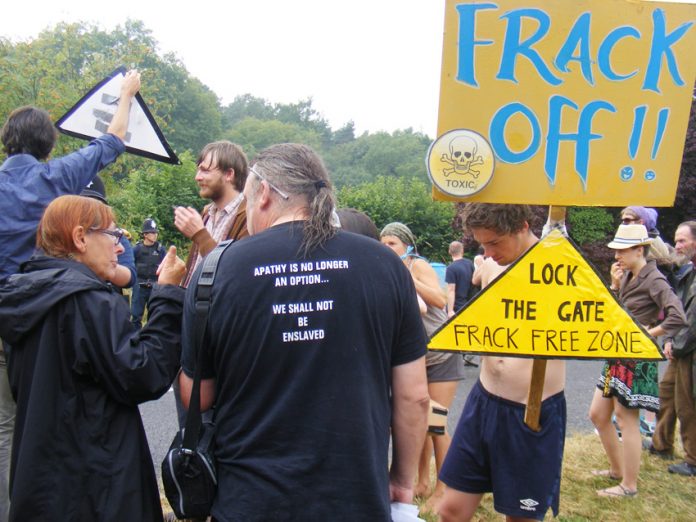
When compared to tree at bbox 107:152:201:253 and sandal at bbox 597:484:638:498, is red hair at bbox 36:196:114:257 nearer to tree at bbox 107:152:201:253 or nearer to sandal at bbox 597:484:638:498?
sandal at bbox 597:484:638:498

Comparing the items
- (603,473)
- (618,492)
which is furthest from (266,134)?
(618,492)

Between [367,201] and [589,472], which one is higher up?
[367,201]

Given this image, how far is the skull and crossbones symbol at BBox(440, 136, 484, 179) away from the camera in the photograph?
2248 millimetres

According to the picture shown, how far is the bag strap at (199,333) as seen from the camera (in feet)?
5.39

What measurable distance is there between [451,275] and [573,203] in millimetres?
6643

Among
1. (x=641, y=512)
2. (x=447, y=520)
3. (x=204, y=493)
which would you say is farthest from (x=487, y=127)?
(x=641, y=512)

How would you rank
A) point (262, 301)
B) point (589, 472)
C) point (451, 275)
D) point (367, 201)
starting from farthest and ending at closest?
point (367, 201), point (451, 275), point (589, 472), point (262, 301)

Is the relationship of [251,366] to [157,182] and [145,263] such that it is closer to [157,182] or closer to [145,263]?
[145,263]

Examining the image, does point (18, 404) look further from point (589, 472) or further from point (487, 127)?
point (589, 472)

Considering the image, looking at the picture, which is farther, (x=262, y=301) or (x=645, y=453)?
(x=645, y=453)

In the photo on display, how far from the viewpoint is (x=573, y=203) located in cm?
234

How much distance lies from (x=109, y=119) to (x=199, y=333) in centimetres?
166

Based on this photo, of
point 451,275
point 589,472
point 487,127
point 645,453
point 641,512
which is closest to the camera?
point 487,127

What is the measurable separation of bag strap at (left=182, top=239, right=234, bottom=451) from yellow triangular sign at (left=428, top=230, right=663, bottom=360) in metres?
0.97
